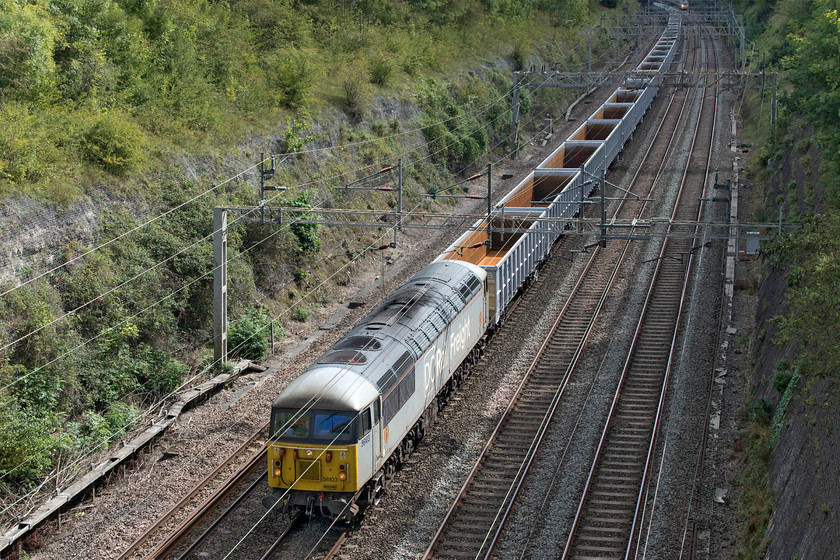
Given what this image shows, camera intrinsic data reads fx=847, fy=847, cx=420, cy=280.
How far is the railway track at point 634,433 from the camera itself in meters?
16.6

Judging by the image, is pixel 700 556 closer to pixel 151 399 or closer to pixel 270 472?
pixel 270 472

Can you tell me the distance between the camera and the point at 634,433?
20781 millimetres

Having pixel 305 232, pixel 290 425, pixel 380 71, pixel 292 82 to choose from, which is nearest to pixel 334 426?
pixel 290 425

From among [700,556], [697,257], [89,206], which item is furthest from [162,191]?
[697,257]

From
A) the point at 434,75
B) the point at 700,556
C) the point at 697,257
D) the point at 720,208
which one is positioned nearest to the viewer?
the point at 700,556

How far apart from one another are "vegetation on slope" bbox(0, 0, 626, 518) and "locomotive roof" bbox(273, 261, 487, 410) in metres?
5.19

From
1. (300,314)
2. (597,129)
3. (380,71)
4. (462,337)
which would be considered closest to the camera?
(462,337)

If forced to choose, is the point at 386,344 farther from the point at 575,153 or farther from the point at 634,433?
the point at 575,153

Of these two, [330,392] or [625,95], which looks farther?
[625,95]

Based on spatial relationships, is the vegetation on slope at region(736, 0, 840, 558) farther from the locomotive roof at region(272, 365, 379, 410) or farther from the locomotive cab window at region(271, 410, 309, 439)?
the locomotive cab window at region(271, 410, 309, 439)

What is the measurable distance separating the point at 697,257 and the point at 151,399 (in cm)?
2198

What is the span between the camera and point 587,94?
204 ft

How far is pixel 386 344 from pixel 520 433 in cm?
488

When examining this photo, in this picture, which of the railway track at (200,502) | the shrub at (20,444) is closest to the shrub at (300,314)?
the railway track at (200,502)
